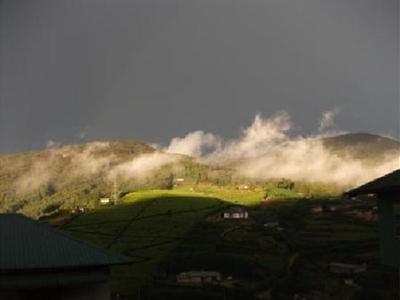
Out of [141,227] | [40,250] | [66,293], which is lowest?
[66,293]

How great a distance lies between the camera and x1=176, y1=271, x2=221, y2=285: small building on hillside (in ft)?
221

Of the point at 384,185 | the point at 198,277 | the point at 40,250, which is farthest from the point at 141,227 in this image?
the point at 40,250

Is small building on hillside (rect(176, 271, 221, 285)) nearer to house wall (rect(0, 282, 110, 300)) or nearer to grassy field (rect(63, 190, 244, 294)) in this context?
grassy field (rect(63, 190, 244, 294))

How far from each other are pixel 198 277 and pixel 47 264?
4945 cm

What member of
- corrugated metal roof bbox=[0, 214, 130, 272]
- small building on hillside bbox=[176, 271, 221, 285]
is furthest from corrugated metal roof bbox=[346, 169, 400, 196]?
small building on hillside bbox=[176, 271, 221, 285]

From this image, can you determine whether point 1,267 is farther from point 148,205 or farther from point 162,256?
point 148,205

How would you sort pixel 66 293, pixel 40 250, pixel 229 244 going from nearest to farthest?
pixel 40 250, pixel 66 293, pixel 229 244

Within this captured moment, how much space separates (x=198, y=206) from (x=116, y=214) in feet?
56.9

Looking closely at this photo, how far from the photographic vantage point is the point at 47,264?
20656 mm

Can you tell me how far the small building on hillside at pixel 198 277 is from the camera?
6725cm

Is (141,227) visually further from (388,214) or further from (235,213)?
(388,214)

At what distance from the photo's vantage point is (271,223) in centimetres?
10894

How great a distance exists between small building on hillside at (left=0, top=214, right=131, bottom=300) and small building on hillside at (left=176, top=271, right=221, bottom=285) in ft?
147

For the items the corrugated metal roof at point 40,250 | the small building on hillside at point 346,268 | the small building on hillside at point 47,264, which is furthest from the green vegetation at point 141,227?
the small building on hillside at point 47,264
